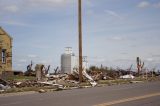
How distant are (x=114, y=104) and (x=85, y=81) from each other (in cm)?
2268

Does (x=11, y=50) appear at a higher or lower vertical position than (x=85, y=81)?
higher

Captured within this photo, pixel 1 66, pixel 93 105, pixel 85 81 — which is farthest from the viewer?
pixel 1 66

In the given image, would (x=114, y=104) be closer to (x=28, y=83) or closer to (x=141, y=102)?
(x=141, y=102)

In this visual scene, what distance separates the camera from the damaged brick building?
47.8 metres

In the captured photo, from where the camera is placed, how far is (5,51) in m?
48.6

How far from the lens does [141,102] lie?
1712 cm

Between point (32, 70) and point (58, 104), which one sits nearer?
point (58, 104)

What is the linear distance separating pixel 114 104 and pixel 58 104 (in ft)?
7.64

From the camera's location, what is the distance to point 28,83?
110 ft

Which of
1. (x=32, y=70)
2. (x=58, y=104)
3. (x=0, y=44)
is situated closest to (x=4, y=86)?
(x=58, y=104)

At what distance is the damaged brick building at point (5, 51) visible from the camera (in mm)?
47844

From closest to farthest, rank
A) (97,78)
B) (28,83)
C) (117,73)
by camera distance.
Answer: (28,83)
(97,78)
(117,73)

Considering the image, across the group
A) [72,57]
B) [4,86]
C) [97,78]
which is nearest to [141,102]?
[4,86]

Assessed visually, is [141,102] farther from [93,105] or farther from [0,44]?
[0,44]
